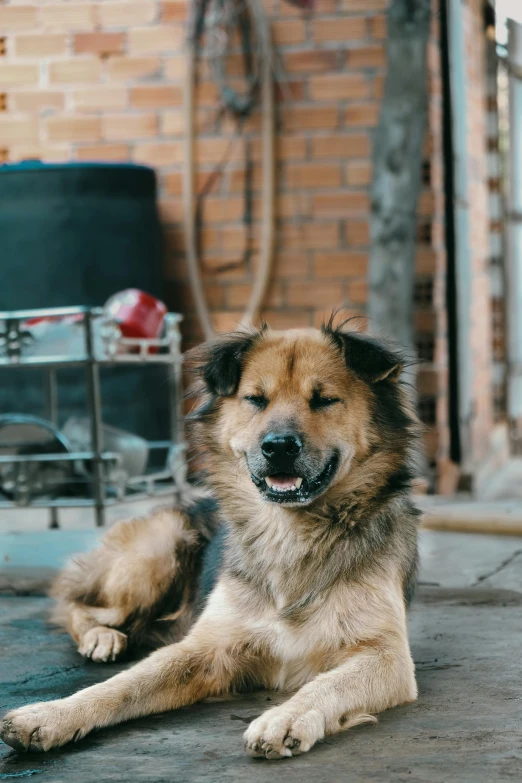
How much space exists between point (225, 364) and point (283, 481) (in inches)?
17.4

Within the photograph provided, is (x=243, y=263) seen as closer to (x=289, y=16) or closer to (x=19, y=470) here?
(x=289, y=16)

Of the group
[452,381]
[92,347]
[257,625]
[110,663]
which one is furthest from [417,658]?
[452,381]

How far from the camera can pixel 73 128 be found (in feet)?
25.3

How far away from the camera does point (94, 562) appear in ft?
13.4

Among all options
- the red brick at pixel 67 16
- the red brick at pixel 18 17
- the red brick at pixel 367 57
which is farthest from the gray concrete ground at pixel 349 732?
the red brick at pixel 18 17

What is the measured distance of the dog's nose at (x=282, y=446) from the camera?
3166mm

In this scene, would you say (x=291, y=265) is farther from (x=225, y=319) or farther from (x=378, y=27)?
(x=378, y=27)

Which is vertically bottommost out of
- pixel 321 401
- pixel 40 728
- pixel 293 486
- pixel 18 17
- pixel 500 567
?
pixel 500 567

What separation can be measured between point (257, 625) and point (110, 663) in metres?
0.70

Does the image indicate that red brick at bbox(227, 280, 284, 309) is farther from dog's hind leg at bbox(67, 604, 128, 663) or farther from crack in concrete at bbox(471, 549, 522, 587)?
dog's hind leg at bbox(67, 604, 128, 663)

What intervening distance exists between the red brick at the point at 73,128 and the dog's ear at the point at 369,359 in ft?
15.4

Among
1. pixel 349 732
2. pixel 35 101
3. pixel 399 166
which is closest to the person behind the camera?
pixel 349 732

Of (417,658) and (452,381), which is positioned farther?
(452,381)

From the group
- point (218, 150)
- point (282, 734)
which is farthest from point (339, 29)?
point (282, 734)
